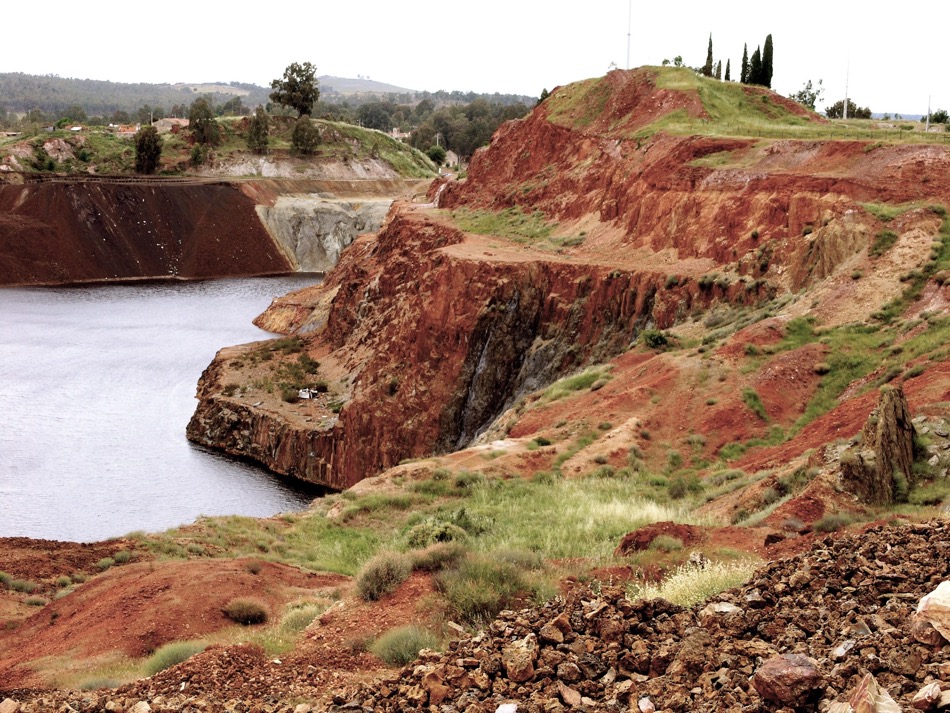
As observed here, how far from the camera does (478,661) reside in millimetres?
7605

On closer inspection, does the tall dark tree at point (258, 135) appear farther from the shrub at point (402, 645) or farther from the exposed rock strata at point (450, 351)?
the shrub at point (402, 645)

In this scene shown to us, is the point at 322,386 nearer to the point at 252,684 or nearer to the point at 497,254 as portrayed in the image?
the point at 497,254

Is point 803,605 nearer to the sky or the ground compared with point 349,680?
nearer to the sky

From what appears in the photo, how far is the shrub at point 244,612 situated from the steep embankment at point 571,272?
1236 centimetres

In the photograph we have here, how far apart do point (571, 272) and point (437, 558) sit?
25.2 m

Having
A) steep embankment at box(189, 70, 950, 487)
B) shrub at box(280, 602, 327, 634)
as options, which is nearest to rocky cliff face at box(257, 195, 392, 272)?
steep embankment at box(189, 70, 950, 487)

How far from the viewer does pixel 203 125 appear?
10388 cm

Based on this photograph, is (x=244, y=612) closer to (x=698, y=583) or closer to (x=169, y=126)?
(x=698, y=583)

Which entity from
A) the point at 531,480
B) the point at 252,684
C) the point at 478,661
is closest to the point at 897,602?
the point at 478,661

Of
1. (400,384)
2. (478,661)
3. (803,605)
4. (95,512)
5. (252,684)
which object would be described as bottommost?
(95,512)

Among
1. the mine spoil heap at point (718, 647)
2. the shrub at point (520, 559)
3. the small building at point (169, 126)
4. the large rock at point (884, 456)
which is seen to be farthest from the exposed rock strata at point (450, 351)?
the small building at point (169, 126)

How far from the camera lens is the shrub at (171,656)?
35.0 ft

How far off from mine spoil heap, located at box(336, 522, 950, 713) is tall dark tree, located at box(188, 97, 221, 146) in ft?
341

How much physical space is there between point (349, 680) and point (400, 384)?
3058 centimetres
